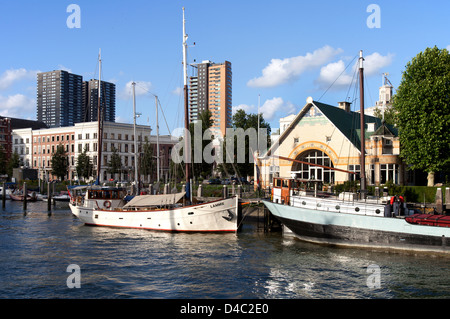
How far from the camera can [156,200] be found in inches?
1517

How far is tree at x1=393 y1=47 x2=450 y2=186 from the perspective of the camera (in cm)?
4269

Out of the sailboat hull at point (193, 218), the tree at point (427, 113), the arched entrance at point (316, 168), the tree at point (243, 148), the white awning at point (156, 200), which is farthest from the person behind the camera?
the tree at point (243, 148)

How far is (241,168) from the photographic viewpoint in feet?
243

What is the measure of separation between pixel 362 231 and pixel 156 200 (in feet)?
59.2

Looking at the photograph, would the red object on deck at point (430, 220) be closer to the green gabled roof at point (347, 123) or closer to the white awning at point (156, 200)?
the white awning at point (156, 200)

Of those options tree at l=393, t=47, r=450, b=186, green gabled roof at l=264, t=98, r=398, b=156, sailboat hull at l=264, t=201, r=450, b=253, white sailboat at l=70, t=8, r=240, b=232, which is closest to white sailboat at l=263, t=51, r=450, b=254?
sailboat hull at l=264, t=201, r=450, b=253

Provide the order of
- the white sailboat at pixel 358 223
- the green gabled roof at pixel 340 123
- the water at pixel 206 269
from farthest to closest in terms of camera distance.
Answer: the green gabled roof at pixel 340 123
the white sailboat at pixel 358 223
the water at pixel 206 269

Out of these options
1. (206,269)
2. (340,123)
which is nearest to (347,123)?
(340,123)

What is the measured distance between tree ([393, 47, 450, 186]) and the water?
19.1 metres

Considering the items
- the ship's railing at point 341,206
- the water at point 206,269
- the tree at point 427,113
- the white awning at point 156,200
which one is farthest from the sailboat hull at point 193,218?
the tree at point 427,113

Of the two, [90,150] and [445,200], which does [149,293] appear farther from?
[90,150]

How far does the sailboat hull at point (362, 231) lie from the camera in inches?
1057
